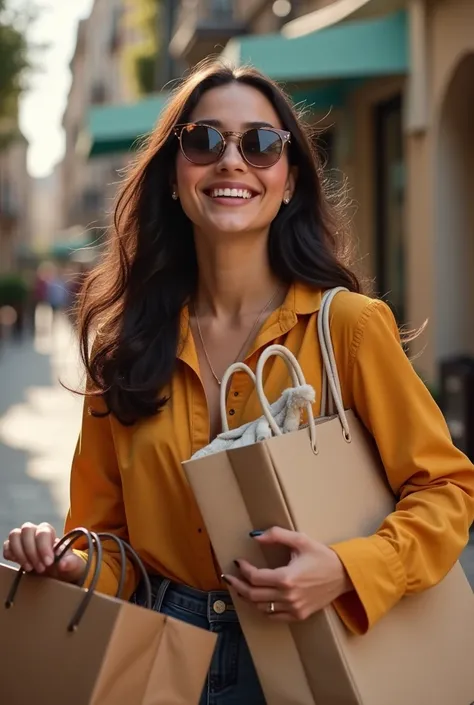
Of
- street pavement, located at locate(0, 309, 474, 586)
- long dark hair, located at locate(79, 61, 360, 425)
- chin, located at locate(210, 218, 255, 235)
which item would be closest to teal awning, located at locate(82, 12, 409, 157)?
street pavement, located at locate(0, 309, 474, 586)

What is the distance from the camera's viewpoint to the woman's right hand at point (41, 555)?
2289 mm

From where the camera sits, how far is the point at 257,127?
2.53 meters

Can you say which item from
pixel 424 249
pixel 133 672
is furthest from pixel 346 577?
pixel 424 249

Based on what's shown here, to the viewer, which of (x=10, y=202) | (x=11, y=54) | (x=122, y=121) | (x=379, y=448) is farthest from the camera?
(x=10, y=202)

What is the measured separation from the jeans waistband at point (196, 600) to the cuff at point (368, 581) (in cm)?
32

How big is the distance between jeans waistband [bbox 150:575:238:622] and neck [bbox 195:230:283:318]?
23.4 inches

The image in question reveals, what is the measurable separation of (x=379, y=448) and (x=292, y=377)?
0.22 m

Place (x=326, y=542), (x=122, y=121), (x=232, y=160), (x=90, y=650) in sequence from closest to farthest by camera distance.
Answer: (x=90, y=650) → (x=326, y=542) → (x=232, y=160) → (x=122, y=121)

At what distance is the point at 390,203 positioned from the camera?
39.9 ft

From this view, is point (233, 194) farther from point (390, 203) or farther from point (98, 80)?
point (98, 80)

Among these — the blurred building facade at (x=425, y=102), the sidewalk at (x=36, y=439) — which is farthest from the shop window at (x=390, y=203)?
the sidewalk at (x=36, y=439)

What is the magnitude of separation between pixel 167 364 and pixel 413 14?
8.20m

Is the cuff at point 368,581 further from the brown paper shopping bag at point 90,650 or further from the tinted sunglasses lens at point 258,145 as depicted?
the tinted sunglasses lens at point 258,145

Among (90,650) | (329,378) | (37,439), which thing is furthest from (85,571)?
(37,439)
